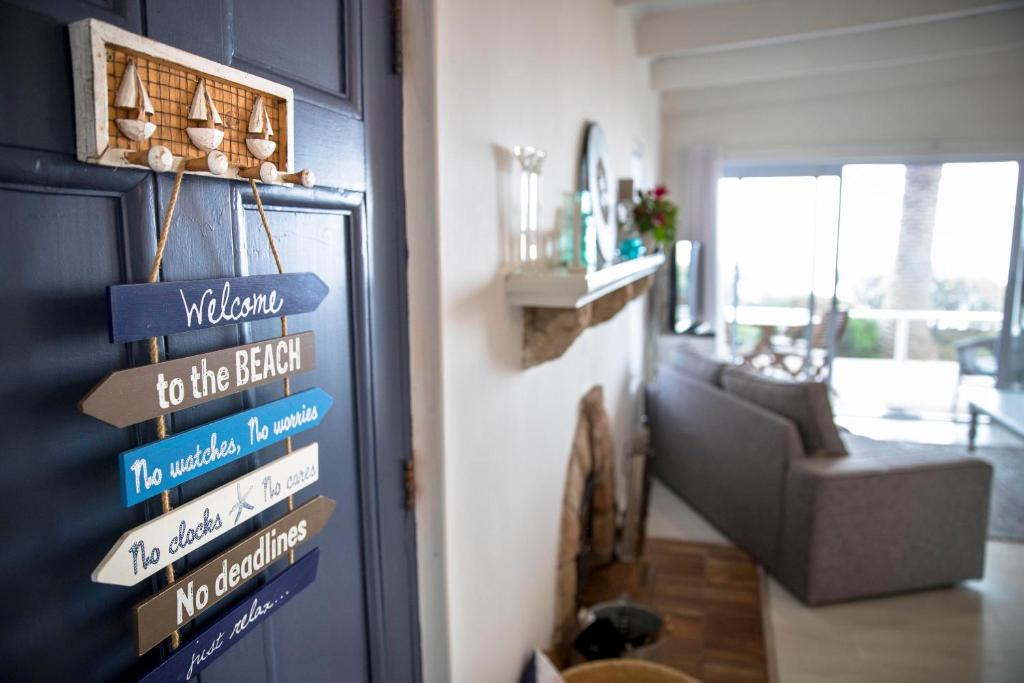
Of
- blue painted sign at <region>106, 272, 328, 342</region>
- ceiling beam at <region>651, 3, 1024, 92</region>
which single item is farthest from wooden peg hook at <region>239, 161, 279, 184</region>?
ceiling beam at <region>651, 3, 1024, 92</region>

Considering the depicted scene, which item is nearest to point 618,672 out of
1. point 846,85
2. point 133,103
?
point 133,103

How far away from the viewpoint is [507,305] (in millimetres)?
1706

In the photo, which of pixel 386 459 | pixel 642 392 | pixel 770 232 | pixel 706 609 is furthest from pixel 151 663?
pixel 770 232

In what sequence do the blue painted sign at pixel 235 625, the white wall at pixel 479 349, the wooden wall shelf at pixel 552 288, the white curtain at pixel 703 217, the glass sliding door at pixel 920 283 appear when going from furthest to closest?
the white curtain at pixel 703 217
the glass sliding door at pixel 920 283
the wooden wall shelf at pixel 552 288
the white wall at pixel 479 349
the blue painted sign at pixel 235 625

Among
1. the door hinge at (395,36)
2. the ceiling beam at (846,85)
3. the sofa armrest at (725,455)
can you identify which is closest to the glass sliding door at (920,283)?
the ceiling beam at (846,85)

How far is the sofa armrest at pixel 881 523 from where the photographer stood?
2.86 meters

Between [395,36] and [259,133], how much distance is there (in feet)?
1.56

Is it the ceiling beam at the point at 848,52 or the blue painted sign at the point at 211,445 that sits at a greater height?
the ceiling beam at the point at 848,52

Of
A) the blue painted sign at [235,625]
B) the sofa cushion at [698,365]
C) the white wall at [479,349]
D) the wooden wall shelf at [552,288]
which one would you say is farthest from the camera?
the sofa cushion at [698,365]

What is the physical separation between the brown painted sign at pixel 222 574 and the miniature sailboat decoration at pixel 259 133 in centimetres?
48

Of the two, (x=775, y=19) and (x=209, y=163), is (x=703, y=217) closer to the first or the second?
(x=775, y=19)

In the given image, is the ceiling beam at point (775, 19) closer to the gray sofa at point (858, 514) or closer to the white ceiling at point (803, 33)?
the white ceiling at point (803, 33)

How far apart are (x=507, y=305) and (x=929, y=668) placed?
213 centimetres

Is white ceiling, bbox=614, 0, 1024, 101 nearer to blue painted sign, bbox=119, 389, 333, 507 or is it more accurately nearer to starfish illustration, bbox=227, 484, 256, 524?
blue painted sign, bbox=119, 389, 333, 507
